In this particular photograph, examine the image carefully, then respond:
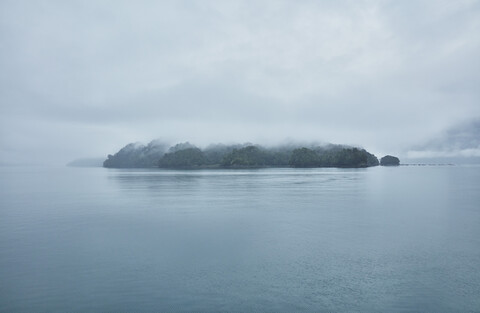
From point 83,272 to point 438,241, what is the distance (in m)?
25.8

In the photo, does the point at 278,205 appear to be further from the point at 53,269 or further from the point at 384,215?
the point at 53,269

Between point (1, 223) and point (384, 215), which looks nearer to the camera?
point (1, 223)

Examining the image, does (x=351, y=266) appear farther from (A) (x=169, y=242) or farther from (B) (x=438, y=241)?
(A) (x=169, y=242)

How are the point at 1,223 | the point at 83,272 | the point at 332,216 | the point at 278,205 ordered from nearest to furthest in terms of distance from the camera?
1. the point at 83,272
2. the point at 1,223
3. the point at 332,216
4. the point at 278,205

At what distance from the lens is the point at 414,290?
18.4m

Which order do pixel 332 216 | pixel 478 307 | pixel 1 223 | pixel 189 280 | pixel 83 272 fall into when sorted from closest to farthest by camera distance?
pixel 478 307, pixel 189 280, pixel 83 272, pixel 1 223, pixel 332 216

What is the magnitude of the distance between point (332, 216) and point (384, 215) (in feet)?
21.1

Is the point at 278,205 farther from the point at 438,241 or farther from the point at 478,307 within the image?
the point at 478,307

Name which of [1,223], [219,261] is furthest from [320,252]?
[1,223]

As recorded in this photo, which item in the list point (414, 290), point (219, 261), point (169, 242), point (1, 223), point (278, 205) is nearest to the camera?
point (414, 290)

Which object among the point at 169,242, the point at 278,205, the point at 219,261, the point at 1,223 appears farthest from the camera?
the point at 278,205

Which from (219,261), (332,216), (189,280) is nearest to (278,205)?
(332,216)

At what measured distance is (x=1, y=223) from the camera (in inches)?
1474

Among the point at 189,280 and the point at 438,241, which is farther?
the point at 438,241
